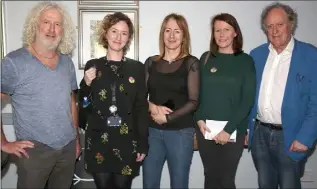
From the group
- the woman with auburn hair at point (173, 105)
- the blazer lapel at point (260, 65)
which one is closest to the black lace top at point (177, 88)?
the woman with auburn hair at point (173, 105)

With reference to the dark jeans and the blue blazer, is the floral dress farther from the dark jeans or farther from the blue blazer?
the blue blazer

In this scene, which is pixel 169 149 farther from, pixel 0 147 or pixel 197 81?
pixel 0 147

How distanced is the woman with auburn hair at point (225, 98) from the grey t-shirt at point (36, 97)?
993mm

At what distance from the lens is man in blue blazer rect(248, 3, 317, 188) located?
1854 millimetres

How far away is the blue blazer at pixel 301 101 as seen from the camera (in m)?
1.85

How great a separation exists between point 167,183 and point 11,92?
1.74 meters

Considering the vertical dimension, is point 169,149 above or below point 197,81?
below

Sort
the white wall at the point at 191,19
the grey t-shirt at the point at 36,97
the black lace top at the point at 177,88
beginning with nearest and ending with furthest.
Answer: the grey t-shirt at the point at 36,97 → the black lace top at the point at 177,88 → the white wall at the point at 191,19

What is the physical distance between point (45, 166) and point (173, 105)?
943 mm

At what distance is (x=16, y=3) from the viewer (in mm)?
2658

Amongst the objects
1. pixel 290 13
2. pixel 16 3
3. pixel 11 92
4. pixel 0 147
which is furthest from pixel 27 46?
pixel 290 13

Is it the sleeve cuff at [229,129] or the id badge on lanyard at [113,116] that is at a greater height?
the id badge on lanyard at [113,116]

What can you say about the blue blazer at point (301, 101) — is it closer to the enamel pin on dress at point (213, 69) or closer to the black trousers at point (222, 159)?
the black trousers at point (222, 159)

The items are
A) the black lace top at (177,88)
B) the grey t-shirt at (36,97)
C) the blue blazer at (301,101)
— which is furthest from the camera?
the black lace top at (177,88)
